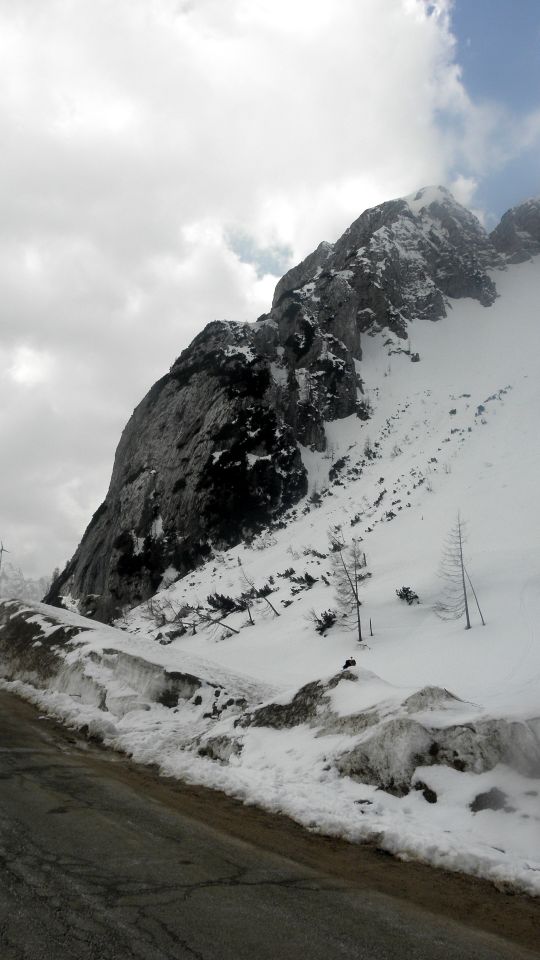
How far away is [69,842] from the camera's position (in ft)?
17.1

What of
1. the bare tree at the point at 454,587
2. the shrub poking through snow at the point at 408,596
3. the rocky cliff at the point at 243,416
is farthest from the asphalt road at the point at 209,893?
the rocky cliff at the point at 243,416

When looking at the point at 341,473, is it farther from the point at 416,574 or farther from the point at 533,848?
Result: the point at 533,848

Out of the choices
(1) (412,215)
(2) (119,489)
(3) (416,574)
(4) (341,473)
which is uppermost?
(1) (412,215)

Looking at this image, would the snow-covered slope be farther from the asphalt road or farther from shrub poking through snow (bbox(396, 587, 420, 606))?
the asphalt road

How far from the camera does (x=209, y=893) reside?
174 inches

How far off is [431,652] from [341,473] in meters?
36.0

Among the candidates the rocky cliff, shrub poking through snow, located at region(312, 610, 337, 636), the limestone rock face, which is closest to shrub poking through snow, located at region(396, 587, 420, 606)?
shrub poking through snow, located at region(312, 610, 337, 636)

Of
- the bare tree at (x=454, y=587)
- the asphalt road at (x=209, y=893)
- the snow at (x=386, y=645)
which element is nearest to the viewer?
the asphalt road at (x=209, y=893)

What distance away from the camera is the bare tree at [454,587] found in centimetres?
2205

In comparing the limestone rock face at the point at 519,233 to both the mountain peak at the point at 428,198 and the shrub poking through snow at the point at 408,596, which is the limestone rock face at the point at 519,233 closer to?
the mountain peak at the point at 428,198

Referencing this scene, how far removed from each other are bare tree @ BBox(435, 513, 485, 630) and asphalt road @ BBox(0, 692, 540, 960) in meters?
16.4

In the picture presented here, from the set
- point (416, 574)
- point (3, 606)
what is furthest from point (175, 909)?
point (416, 574)

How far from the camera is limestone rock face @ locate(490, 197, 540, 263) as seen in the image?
99.2 meters

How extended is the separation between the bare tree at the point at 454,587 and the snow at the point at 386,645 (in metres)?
0.52
